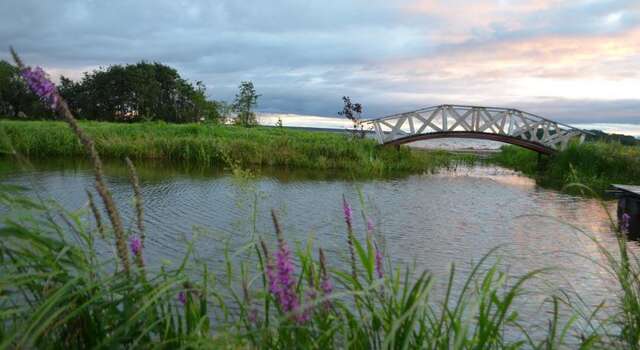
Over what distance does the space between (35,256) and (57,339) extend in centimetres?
37

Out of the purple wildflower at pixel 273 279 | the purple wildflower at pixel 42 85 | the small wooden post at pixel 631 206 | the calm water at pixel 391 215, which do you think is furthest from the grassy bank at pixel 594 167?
the purple wildflower at pixel 42 85

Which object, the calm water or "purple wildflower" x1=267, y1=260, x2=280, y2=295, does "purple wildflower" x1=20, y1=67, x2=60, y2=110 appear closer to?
"purple wildflower" x1=267, y1=260, x2=280, y2=295

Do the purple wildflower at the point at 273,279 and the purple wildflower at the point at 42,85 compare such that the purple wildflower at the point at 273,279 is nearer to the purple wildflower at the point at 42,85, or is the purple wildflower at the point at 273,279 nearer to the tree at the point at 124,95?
the purple wildflower at the point at 42,85

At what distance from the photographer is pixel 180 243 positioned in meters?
7.34

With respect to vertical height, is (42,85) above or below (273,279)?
above

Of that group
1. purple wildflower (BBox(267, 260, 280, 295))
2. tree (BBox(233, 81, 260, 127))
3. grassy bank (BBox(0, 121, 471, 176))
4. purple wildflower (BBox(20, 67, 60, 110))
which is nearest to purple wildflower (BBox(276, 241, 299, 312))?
purple wildflower (BBox(267, 260, 280, 295))

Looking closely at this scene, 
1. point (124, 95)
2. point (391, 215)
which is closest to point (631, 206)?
point (391, 215)

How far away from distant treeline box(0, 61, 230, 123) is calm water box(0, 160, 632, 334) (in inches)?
1426

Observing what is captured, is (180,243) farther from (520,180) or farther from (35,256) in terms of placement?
(520,180)

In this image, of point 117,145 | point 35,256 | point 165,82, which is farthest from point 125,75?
point 35,256

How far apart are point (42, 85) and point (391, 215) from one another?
9.46 metres

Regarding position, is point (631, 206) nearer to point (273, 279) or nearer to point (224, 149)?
point (273, 279)

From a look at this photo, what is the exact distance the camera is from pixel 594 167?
1983 centimetres

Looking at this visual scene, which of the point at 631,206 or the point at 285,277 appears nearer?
the point at 285,277
